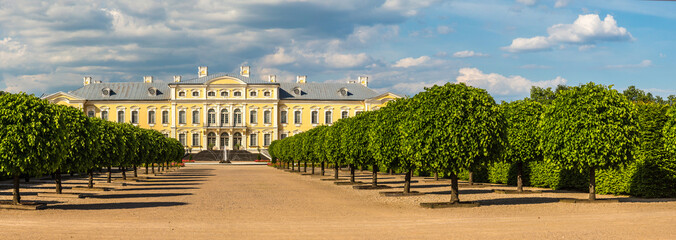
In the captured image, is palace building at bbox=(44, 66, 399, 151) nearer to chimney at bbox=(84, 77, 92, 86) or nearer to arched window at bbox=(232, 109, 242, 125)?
arched window at bbox=(232, 109, 242, 125)

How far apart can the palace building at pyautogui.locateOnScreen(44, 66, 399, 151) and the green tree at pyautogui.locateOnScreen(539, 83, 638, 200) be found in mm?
83863

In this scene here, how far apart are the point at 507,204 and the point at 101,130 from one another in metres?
17.3

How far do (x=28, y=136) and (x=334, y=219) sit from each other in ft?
29.2

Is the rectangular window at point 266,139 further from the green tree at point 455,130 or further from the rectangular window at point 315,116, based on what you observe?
the green tree at point 455,130

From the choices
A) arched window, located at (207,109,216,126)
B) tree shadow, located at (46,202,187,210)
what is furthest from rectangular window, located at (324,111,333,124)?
tree shadow, located at (46,202,187,210)

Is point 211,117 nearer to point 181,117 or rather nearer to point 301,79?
point 181,117

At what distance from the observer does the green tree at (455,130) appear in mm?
20906

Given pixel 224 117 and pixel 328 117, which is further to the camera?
pixel 328 117

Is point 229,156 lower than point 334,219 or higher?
higher

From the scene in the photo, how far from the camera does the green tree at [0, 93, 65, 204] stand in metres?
19.3

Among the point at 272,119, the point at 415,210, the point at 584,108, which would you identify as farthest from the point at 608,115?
the point at 272,119

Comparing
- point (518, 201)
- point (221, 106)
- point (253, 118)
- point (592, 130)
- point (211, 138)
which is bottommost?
point (518, 201)

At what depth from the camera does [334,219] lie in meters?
17.8

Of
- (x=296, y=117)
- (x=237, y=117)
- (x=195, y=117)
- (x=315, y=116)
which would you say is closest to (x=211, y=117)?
(x=195, y=117)
